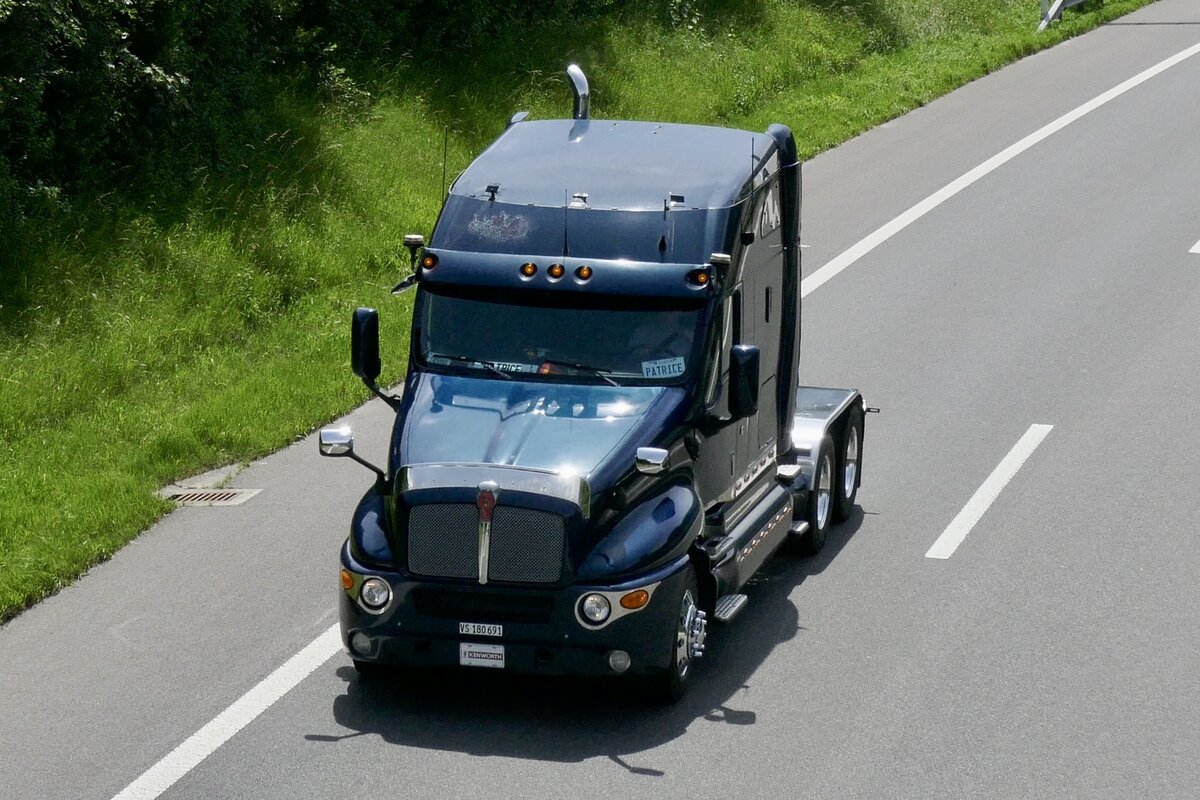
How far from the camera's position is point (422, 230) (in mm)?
19594

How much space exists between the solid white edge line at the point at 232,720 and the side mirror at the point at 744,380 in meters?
Result: 2.68

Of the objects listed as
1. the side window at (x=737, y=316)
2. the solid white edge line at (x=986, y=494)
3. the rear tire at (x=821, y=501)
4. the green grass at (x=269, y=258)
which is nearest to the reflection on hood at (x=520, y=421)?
the side window at (x=737, y=316)

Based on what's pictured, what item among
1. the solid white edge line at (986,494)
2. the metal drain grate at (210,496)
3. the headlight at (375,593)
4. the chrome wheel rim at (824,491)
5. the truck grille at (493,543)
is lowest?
the metal drain grate at (210,496)

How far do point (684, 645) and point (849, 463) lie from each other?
3.67 meters

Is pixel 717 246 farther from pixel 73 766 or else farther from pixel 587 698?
pixel 73 766

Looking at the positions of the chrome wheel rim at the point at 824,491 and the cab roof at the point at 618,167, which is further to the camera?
the chrome wheel rim at the point at 824,491

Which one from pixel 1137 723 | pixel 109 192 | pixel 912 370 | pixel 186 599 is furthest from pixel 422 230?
pixel 1137 723

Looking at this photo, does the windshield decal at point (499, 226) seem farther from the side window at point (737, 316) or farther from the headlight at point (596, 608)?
the headlight at point (596, 608)

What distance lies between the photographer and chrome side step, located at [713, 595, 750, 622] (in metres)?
10.1

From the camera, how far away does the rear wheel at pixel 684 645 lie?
9.62m

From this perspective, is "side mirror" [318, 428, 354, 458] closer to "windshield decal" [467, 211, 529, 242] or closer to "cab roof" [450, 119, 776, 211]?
"windshield decal" [467, 211, 529, 242]

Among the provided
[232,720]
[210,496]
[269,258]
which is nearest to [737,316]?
[232,720]

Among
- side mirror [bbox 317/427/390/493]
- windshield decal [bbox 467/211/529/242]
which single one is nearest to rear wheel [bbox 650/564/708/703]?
side mirror [bbox 317/427/390/493]

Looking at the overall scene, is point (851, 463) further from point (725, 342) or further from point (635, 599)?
point (635, 599)
